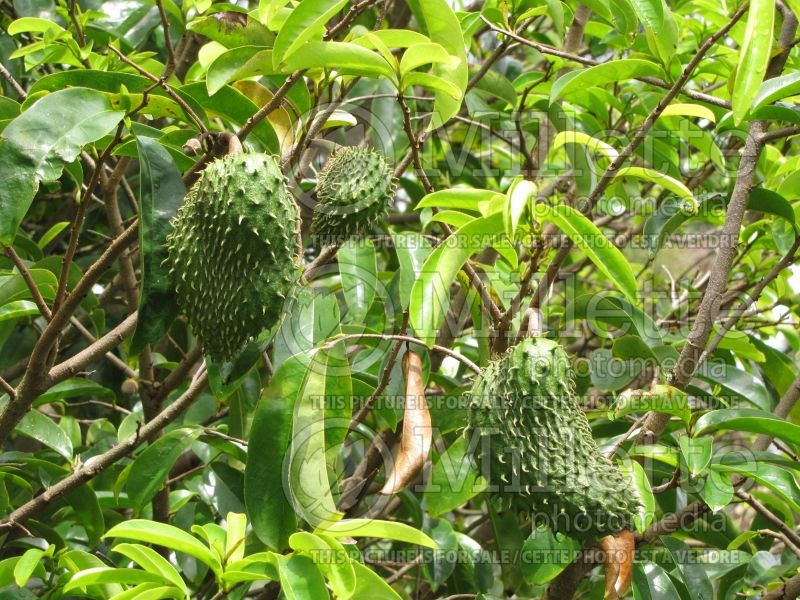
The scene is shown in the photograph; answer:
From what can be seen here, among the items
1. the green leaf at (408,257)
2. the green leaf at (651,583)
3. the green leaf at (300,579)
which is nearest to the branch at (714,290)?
the green leaf at (651,583)

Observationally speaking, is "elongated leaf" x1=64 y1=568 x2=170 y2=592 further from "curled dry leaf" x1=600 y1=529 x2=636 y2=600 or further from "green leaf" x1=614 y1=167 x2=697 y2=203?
"green leaf" x1=614 y1=167 x2=697 y2=203

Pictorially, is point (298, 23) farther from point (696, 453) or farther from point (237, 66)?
point (696, 453)

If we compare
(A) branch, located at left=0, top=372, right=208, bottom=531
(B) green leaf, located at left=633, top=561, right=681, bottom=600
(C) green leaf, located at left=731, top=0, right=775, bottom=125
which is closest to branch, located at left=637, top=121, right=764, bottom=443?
(B) green leaf, located at left=633, top=561, right=681, bottom=600

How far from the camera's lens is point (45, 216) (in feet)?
11.9

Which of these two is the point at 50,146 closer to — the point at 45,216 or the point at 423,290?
the point at 423,290

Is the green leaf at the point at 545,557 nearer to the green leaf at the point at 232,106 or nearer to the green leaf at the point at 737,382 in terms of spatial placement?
the green leaf at the point at 737,382

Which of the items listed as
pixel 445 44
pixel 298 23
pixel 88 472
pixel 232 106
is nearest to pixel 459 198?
pixel 445 44

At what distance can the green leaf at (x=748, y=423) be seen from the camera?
1973mm

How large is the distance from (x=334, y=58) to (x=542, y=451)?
89cm

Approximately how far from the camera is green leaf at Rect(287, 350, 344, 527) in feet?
5.49

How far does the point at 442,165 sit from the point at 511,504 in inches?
70.5

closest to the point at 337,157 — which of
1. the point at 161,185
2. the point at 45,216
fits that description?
the point at 161,185

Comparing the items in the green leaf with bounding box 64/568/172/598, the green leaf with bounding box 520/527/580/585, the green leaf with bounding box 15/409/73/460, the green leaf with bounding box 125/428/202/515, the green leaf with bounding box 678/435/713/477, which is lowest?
the green leaf with bounding box 520/527/580/585

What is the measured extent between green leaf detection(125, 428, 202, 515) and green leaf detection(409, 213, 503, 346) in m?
0.74
